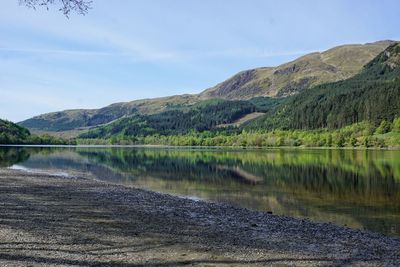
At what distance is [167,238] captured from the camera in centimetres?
1953

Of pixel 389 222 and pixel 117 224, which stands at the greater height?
pixel 117 224

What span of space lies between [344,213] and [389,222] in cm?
459

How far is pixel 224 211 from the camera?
101 feet

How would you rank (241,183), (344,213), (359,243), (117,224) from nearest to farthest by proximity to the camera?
(359,243) → (117,224) → (344,213) → (241,183)

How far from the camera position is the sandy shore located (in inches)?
621

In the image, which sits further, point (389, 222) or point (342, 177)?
point (342, 177)

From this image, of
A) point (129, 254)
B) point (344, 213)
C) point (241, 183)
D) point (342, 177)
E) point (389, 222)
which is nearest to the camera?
point (129, 254)

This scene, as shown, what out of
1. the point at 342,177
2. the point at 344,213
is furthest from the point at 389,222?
→ the point at 342,177

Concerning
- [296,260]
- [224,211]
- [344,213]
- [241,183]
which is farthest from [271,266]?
[241,183]

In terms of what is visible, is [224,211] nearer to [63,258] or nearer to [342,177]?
[63,258]

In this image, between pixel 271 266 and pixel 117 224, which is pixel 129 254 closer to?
pixel 271 266

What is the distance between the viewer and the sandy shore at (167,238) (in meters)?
15.8

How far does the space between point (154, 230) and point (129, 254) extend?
529 cm

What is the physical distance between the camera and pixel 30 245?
16.8 m
